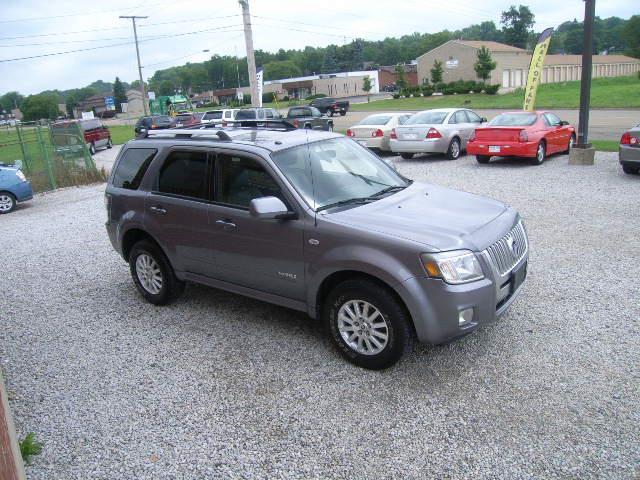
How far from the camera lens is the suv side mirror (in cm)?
428

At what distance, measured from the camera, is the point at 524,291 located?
18.9 feet

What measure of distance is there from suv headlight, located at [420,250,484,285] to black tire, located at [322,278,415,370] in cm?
40

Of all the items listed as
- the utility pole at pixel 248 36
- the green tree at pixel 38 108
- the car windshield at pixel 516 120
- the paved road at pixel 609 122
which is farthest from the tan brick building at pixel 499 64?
the car windshield at pixel 516 120

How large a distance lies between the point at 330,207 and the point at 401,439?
189 cm

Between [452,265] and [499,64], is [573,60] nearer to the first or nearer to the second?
[499,64]

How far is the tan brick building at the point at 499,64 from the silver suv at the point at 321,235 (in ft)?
227

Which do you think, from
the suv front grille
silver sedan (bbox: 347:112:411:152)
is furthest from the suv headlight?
silver sedan (bbox: 347:112:411:152)

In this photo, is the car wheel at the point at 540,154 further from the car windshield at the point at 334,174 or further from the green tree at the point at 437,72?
the green tree at the point at 437,72

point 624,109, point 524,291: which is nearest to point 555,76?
point 624,109

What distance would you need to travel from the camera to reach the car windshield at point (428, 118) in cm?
1616

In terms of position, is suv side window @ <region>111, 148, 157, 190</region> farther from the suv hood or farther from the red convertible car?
the red convertible car

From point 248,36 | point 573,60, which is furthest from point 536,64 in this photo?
point 573,60

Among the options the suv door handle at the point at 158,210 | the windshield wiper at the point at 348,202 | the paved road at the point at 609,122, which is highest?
the windshield wiper at the point at 348,202

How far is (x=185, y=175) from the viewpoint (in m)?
5.37
